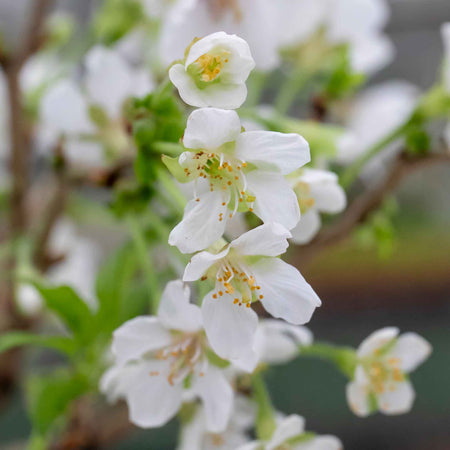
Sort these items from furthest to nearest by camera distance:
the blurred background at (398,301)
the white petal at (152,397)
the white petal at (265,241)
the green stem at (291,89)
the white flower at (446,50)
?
the blurred background at (398,301), the green stem at (291,89), the white flower at (446,50), the white petal at (152,397), the white petal at (265,241)

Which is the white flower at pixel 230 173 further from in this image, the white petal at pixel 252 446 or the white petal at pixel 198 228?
the white petal at pixel 252 446

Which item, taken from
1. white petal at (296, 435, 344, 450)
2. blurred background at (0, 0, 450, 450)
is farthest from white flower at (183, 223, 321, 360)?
blurred background at (0, 0, 450, 450)

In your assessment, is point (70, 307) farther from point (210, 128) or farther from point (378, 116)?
point (378, 116)

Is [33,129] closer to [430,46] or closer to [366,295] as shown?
[366,295]

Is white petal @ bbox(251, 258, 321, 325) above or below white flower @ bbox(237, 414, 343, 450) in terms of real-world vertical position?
above

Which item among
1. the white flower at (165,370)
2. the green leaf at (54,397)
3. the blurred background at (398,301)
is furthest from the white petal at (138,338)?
the blurred background at (398,301)

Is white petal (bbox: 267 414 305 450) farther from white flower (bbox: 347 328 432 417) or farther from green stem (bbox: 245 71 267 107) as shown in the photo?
green stem (bbox: 245 71 267 107)

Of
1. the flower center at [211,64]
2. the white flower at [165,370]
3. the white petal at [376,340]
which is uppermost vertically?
the flower center at [211,64]
